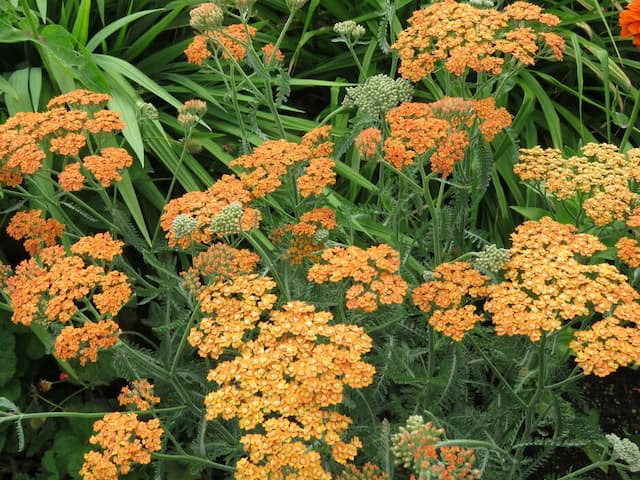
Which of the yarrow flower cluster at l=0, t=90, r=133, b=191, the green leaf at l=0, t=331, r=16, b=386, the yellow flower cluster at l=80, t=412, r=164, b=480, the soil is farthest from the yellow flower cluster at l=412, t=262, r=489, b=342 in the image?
the green leaf at l=0, t=331, r=16, b=386

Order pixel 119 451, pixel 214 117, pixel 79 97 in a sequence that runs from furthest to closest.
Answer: pixel 214 117
pixel 79 97
pixel 119 451

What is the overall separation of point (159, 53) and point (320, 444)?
283 centimetres

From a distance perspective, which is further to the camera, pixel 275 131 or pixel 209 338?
pixel 275 131

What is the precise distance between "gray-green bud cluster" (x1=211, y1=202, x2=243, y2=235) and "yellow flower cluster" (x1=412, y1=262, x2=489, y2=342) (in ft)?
1.88

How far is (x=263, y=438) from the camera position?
5.26 ft

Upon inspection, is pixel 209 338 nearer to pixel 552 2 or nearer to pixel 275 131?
pixel 275 131

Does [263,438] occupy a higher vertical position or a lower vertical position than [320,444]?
higher

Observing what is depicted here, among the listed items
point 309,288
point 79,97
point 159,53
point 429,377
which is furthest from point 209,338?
point 159,53

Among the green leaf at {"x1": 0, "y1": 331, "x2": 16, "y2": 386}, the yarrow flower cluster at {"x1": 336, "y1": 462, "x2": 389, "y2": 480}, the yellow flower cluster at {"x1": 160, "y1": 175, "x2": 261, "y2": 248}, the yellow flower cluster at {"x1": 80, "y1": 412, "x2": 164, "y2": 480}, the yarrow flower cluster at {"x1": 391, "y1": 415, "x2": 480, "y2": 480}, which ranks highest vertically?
the yellow flower cluster at {"x1": 160, "y1": 175, "x2": 261, "y2": 248}

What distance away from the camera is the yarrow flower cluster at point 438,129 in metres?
2.06

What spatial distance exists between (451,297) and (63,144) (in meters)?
1.44

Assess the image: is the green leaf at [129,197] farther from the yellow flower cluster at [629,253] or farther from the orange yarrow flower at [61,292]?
the yellow flower cluster at [629,253]

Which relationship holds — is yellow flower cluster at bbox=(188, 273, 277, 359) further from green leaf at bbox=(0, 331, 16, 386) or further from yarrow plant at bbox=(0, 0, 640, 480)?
green leaf at bbox=(0, 331, 16, 386)

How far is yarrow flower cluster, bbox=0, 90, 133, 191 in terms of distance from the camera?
225 cm
